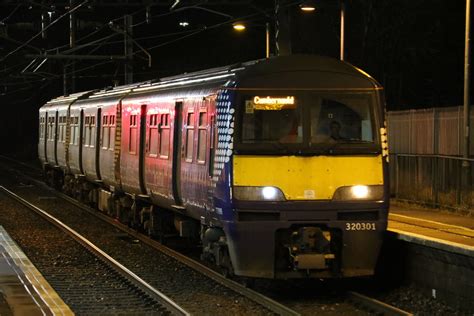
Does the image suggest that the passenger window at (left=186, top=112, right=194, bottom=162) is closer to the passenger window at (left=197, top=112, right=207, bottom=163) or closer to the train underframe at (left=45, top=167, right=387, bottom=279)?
the passenger window at (left=197, top=112, right=207, bottom=163)

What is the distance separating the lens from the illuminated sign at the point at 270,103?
1105 cm

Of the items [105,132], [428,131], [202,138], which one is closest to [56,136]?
[105,132]

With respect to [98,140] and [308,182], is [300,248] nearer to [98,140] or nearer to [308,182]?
[308,182]

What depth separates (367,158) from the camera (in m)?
11.1

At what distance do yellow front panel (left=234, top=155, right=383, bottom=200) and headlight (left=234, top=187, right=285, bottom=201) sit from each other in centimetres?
5

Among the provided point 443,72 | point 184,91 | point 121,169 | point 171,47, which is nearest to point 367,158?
point 184,91

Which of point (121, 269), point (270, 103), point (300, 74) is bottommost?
point (121, 269)

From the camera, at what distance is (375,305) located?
33.9 feet

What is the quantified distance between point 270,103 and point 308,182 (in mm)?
1101

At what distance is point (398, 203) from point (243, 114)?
1349 cm

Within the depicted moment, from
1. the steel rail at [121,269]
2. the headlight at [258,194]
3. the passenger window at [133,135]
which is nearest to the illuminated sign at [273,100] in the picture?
the headlight at [258,194]

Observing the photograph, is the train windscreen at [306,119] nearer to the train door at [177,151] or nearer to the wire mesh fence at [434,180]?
the train door at [177,151]

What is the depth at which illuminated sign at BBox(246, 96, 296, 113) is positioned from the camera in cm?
1105

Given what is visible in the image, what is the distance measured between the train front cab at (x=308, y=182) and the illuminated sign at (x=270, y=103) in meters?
0.01
